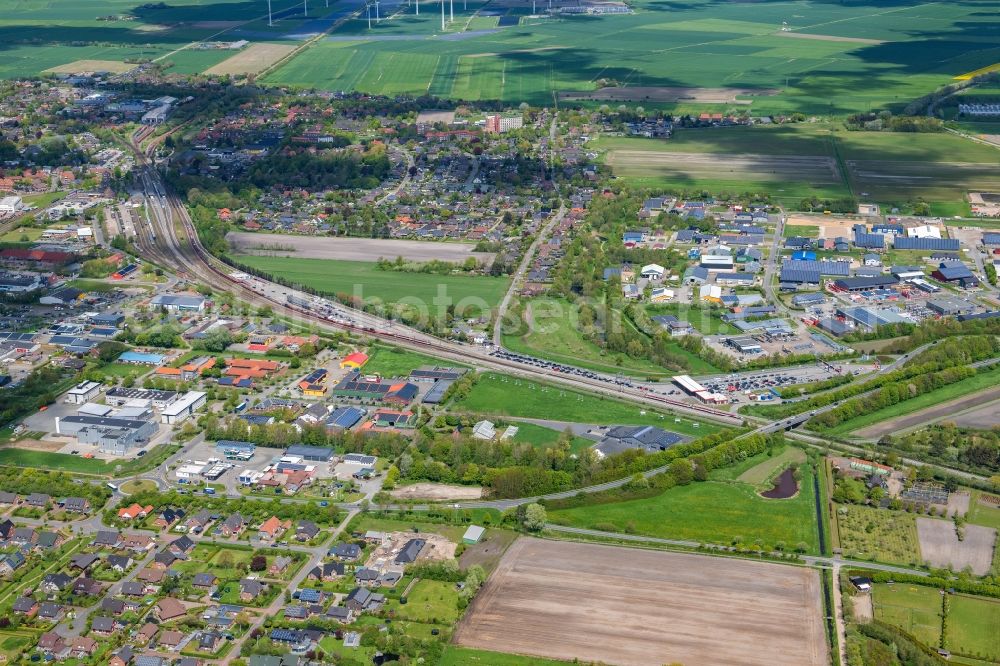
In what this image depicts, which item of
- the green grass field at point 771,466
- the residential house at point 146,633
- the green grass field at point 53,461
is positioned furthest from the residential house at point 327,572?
the green grass field at point 771,466

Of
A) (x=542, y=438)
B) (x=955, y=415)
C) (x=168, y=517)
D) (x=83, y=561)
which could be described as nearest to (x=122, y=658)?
(x=83, y=561)

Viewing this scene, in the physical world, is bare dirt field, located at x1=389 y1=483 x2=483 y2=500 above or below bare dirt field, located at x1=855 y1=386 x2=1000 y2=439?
below

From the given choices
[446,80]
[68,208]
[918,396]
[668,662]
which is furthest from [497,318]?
[446,80]

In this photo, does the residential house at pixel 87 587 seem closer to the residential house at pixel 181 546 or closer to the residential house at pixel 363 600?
the residential house at pixel 181 546

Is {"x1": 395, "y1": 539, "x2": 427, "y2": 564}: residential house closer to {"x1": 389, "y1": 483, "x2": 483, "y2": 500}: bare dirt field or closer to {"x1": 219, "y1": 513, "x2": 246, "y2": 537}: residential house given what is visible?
{"x1": 389, "y1": 483, "x2": 483, "y2": 500}: bare dirt field

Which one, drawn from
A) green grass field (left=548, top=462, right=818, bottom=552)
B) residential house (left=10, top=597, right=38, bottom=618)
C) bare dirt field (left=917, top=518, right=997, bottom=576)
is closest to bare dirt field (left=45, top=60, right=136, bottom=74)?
residential house (left=10, top=597, right=38, bottom=618)

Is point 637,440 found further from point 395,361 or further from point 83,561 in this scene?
point 83,561
